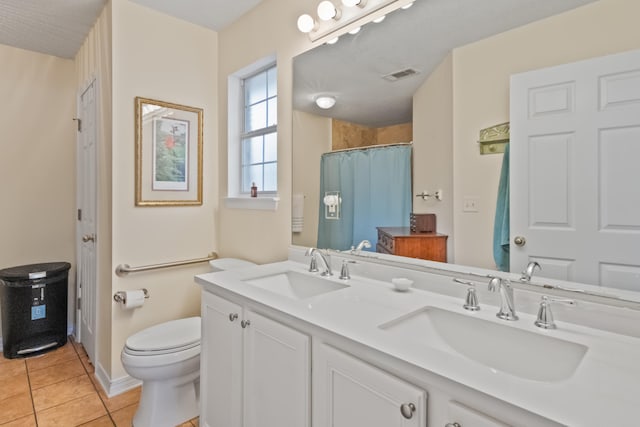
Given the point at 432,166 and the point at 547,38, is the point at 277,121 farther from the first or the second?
the point at 547,38

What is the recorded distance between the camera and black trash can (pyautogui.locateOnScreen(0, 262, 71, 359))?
245 cm

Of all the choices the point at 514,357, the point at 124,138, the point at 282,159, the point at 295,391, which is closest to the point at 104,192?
the point at 124,138

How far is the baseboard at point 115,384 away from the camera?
2021 mm

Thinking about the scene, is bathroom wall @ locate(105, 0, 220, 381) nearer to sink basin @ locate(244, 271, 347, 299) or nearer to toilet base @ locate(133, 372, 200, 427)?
toilet base @ locate(133, 372, 200, 427)

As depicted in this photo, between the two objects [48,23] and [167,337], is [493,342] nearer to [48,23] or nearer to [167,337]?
[167,337]

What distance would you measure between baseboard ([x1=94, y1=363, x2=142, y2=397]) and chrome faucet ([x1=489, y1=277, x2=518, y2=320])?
7.10ft

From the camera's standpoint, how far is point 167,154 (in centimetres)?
225

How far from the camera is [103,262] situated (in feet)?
7.01

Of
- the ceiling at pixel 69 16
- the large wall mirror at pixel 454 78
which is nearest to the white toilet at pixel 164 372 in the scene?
the large wall mirror at pixel 454 78

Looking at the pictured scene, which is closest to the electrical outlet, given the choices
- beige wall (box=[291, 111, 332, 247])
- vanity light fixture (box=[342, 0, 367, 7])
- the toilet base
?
beige wall (box=[291, 111, 332, 247])

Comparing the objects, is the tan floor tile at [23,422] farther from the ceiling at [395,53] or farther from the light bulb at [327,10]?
the light bulb at [327,10]

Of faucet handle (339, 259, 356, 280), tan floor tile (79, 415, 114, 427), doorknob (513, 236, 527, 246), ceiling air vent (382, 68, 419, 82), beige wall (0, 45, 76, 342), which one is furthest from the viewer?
beige wall (0, 45, 76, 342)

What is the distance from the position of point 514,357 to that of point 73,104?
3.59 metres

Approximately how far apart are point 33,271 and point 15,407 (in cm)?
100
